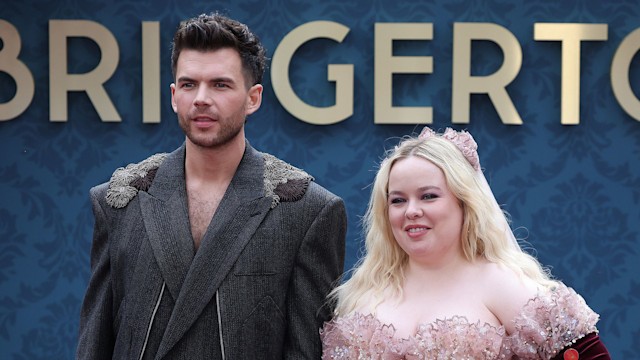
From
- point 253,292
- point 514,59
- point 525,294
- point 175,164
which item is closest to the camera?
point 525,294

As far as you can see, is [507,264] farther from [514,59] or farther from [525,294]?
[514,59]

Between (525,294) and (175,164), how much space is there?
1.00 m

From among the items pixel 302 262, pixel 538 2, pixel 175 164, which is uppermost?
pixel 538 2

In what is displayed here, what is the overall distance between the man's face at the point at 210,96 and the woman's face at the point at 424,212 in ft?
1.50

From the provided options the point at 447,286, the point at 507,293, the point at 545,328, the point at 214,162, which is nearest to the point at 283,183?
the point at 214,162

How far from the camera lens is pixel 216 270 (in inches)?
96.5

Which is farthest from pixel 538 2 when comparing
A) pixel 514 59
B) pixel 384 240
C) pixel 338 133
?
pixel 384 240

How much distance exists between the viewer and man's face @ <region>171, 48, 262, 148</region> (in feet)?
8.07

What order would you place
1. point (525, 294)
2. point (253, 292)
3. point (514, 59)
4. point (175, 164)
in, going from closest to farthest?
point (525, 294)
point (253, 292)
point (175, 164)
point (514, 59)

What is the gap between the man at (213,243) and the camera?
→ 7.98ft

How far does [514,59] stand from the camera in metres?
4.39

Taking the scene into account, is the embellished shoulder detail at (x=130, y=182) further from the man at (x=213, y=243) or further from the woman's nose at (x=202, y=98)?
the woman's nose at (x=202, y=98)

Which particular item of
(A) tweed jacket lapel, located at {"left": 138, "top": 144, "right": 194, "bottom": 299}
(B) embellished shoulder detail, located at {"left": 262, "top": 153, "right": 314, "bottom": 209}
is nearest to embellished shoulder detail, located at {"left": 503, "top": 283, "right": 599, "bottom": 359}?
(B) embellished shoulder detail, located at {"left": 262, "top": 153, "right": 314, "bottom": 209}

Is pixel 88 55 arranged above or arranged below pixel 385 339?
above
